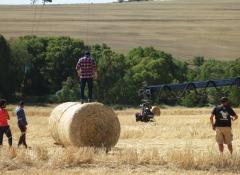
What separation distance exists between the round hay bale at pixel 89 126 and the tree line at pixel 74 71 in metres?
47.8

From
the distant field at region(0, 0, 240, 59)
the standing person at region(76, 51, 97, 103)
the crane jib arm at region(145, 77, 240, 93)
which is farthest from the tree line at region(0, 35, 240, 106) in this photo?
the standing person at region(76, 51, 97, 103)

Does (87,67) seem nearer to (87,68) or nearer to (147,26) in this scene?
(87,68)

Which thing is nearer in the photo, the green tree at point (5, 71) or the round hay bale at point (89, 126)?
the round hay bale at point (89, 126)

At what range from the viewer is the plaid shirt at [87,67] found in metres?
18.1

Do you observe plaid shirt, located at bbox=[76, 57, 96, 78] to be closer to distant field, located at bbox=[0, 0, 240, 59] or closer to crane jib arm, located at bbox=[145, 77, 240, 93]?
crane jib arm, located at bbox=[145, 77, 240, 93]

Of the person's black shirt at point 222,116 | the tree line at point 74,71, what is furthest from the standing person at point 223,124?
the tree line at point 74,71

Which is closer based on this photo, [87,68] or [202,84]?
[87,68]

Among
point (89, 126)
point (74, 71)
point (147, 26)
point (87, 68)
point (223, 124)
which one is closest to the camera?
point (223, 124)

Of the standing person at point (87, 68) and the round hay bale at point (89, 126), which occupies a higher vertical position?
the standing person at point (87, 68)

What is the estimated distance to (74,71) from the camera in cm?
7150

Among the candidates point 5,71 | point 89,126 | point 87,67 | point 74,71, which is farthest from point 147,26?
point 89,126

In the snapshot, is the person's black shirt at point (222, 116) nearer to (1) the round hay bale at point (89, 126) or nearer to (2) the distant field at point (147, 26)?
(1) the round hay bale at point (89, 126)

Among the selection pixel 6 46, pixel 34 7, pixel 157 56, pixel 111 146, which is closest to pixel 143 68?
pixel 157 56

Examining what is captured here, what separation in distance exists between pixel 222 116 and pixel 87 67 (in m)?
4.11
